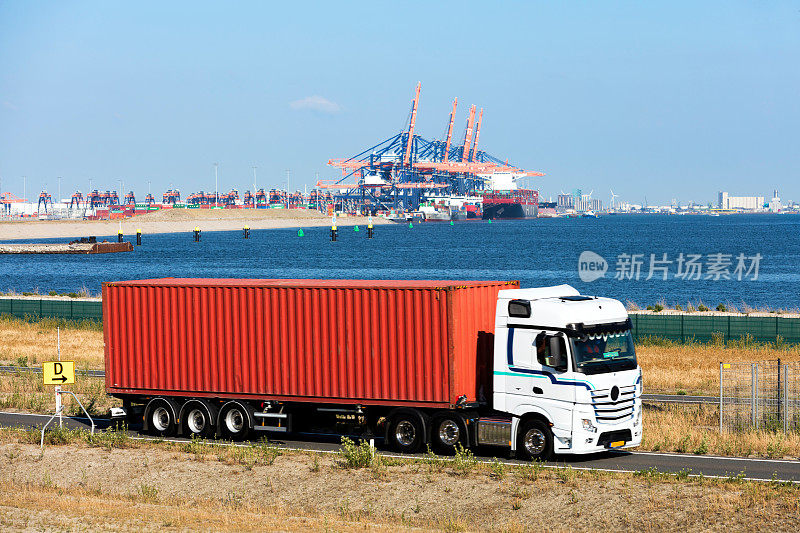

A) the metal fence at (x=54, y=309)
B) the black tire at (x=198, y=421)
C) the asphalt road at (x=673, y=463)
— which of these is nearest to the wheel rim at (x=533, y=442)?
the asphalt road at (x=673, y=463)

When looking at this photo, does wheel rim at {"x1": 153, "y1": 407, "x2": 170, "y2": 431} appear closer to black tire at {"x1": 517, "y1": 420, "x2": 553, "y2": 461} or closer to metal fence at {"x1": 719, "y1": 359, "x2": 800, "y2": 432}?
black tire at {"x1": 517, "y1": 420, "x2": 553, "y2": 461}

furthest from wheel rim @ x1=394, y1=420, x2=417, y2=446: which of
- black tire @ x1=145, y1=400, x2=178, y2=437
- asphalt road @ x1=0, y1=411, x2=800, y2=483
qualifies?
black tire @ x1=145, y1=400, x2=178, y2=437

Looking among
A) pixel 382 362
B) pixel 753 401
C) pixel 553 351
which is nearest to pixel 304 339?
pixel 382 362

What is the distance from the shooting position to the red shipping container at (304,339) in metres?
20.6

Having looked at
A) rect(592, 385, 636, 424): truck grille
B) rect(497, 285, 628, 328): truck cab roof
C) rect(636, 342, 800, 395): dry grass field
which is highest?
rect(497, 285, 628, 328): truck cab roof

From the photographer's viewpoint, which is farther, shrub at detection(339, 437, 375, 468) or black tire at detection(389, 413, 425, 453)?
black tire at detection(389, 413, 425, 453)

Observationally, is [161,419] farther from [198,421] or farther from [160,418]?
[198,421]

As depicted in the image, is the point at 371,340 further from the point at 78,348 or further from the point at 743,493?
the point at 78,348

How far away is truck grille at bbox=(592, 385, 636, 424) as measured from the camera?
62.8ft

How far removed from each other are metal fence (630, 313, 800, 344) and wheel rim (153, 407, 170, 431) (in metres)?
22.9

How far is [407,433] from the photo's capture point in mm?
21188

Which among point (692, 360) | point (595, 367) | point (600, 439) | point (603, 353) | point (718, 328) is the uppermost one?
point (603, 353)

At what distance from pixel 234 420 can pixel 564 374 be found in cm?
795

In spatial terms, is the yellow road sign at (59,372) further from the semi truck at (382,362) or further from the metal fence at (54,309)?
the metal fence at (54,309)
